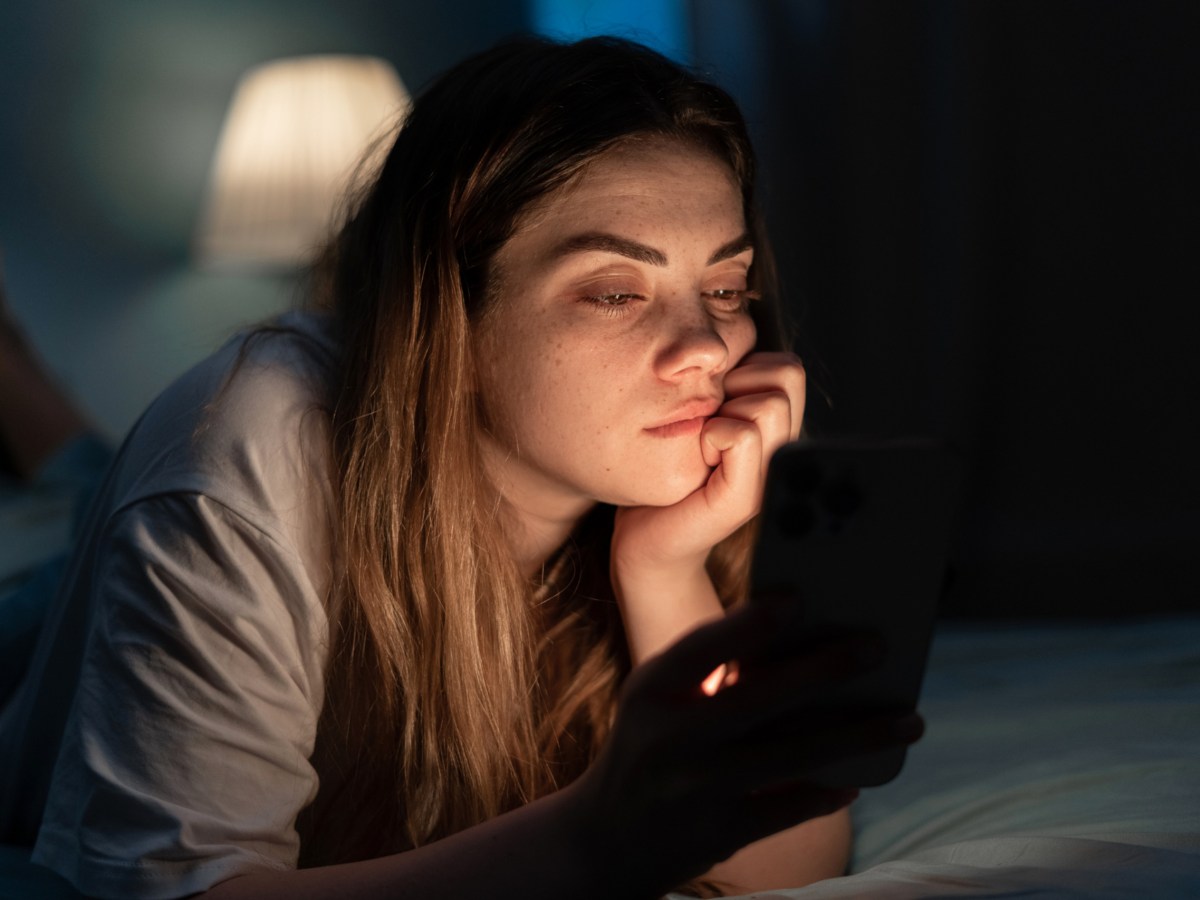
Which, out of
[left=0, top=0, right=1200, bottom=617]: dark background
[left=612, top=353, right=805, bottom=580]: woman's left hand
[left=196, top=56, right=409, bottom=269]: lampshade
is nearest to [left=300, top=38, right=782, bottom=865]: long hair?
[left=612, top=353, right=805, bottom=580]: woman's left hand

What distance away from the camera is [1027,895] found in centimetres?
66

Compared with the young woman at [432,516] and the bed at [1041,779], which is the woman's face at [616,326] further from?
the bed at [1041,779]

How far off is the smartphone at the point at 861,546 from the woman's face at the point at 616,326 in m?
0.24

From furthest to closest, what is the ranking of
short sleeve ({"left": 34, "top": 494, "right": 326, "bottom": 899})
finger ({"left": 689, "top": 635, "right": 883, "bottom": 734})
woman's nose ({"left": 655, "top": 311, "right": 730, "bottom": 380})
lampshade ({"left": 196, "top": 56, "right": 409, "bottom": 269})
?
lampshade ({"left": 196, "top": 56, "right": 409, "bottom": 269})
woman's nose ({"left": 655, "top": 311, "right": 730, "bottom": 380})
short sleeve ({"left": 34, "top": 494, "right": 326, "bottom": 899})
finger ({"left": 689, "top": 635, "right": 883, "bottom": 734})

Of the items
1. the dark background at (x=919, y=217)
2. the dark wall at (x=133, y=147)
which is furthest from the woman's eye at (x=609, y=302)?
the dark wall at (x=133, y=147)

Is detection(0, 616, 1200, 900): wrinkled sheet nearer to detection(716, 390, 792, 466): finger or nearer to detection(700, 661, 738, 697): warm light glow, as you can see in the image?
detection(700, 661, 738, 697): warm light glow

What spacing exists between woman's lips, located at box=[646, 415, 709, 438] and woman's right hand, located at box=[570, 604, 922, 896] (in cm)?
28

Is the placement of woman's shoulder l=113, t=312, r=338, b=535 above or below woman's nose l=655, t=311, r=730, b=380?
below

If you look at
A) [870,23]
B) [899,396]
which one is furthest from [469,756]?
[870,23]

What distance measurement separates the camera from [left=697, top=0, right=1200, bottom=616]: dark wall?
85.2 inches

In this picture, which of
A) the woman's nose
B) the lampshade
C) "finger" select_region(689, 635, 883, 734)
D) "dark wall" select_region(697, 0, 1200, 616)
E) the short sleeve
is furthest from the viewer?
"dark wall" select_region(697, 0, 1200, 616)

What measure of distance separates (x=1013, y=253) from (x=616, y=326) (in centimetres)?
166

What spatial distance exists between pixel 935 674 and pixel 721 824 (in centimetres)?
81

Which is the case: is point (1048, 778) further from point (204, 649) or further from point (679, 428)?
point (204, 649)
